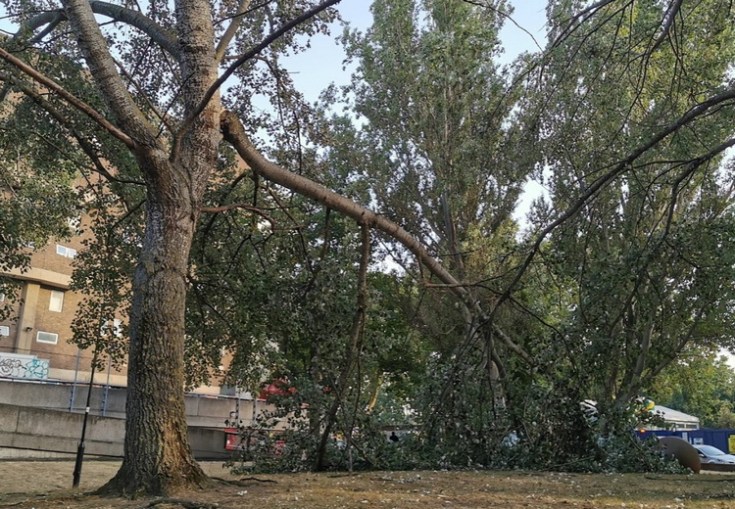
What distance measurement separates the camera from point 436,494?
6.00 m

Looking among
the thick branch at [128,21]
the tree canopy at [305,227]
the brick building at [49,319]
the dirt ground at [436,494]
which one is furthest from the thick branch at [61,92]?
the brick building at [49,319]

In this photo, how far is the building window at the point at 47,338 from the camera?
3556cm

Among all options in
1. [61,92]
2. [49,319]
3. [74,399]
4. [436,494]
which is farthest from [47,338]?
[436,494]

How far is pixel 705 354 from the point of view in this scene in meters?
21.2

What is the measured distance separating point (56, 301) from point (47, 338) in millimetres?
2159

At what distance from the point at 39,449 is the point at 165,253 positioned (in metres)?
13.6

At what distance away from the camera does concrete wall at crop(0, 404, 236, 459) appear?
1658 centimetres

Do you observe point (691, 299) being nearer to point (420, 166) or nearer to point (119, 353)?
point (420, 166)

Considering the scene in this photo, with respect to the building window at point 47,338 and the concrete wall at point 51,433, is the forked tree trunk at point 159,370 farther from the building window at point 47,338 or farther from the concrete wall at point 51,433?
the building window at point 47,338

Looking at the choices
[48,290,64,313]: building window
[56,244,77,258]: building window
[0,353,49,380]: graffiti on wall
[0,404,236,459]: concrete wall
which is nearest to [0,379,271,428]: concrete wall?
[0,404,236,459]: concrete wall

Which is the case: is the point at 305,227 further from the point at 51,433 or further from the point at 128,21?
the point at 51,433

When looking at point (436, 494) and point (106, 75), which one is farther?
point (106, 75)

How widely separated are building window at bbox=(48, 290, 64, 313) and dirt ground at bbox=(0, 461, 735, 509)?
32861 mm

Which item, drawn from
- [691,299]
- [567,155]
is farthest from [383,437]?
[691,299]
